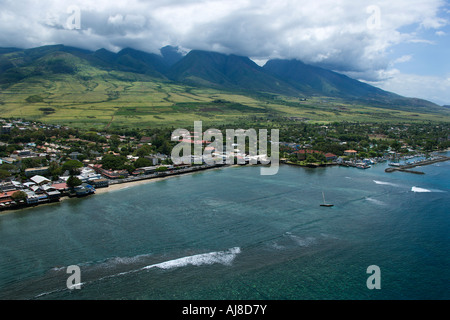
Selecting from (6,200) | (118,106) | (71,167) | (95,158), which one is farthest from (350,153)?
(118,106)

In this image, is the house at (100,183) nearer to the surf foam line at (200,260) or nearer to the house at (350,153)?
the surf foam line at (200,260)

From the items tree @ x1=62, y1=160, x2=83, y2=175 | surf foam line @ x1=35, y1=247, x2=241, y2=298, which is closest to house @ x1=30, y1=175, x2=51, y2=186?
tree @ x1=62, y1=160, x2=83, y2=175

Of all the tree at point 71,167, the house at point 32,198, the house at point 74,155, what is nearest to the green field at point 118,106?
the house at point 74,155

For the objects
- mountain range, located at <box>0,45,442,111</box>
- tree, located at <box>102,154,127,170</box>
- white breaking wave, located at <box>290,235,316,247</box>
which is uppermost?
mountain range, located at <box>0,45,442,111</box>

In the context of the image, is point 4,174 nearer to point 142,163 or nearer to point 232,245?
point 142,163

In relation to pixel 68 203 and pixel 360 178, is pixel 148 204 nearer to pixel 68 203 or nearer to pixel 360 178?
pixel 68 203

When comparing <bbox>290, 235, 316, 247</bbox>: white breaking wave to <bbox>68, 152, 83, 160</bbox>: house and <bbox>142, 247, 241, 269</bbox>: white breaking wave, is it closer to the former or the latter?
<bbox>142, 247, 241, 269</bbox>: white breaking wave
